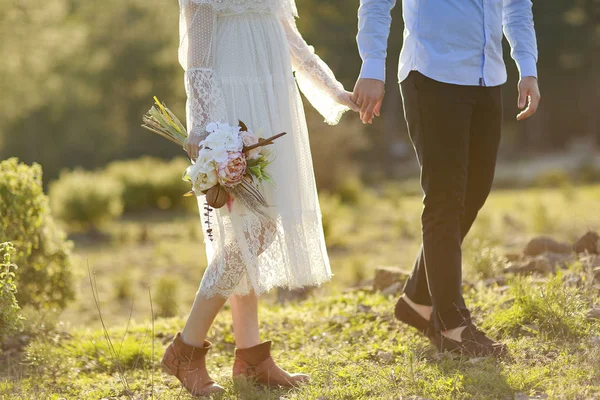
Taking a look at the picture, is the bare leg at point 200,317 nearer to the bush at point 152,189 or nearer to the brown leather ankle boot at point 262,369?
the brown leather ankle boot at point 262,369

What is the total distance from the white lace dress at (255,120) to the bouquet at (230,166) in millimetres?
75

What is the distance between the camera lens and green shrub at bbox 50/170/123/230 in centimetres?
1137

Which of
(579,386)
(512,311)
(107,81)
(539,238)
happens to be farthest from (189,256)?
(107,81)

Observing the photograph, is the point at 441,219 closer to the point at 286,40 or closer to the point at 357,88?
the point at 357,88

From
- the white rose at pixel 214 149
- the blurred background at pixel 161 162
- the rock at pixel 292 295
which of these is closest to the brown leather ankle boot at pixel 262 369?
the white rose at pixel 214 149

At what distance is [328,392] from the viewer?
9.77ft

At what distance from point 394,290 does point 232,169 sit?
239 centimetres

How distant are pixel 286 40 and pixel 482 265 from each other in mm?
2541

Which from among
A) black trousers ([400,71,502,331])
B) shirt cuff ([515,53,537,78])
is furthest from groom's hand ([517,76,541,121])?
black trousers ([400,71,502,331])

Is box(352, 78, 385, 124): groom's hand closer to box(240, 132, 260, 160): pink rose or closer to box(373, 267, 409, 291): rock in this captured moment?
box(240, 132, 260, 160): pink rose

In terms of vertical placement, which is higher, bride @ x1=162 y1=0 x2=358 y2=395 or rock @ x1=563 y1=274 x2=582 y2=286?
bride @ x1=162 y1=0 x2=358 y2=395

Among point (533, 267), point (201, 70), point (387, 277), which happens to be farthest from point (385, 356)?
point (533, 267)

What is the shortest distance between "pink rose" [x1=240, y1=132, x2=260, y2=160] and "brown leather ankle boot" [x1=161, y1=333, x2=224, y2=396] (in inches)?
32.9

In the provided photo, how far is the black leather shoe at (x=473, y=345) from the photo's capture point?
3256mm
